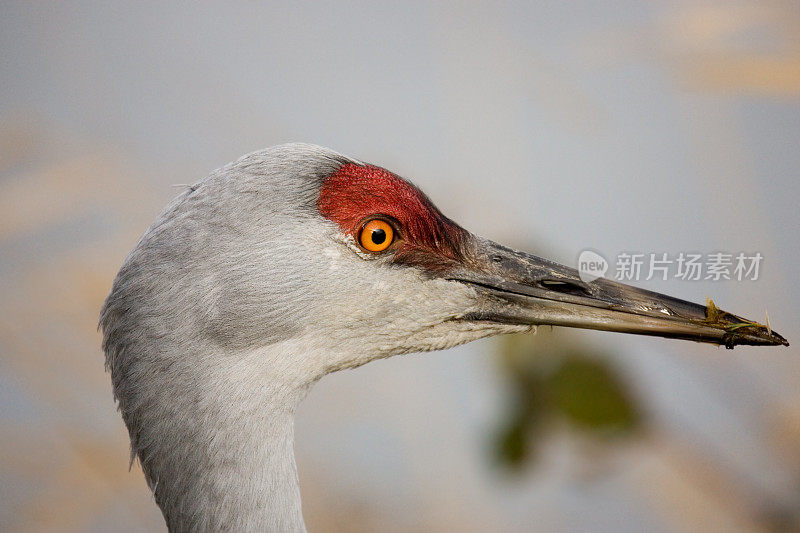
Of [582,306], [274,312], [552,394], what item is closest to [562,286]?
[582,306]

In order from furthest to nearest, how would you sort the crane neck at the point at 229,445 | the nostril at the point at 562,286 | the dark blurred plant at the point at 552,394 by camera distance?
1. the dark blurred plant at the point at 552,394
2. the nostril at the point at 562,286
3. the crane neck at the point at 229,445

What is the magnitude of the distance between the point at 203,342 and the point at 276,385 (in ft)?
0.78

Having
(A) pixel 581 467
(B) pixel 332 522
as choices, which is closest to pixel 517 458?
(A) pixel 581 467

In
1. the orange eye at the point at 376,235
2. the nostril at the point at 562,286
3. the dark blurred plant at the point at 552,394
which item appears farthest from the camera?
the dark blurred plant at the point at 552,394

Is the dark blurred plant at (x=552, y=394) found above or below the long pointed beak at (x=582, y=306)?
below

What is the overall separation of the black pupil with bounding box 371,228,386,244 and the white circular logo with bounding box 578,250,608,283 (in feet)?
2.10

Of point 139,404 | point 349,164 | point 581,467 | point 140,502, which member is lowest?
point 140,502

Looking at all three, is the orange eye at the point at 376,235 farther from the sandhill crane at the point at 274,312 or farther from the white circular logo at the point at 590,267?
the white circular logo at the point at 590,267

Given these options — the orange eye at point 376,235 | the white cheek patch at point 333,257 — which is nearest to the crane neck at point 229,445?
the white cheek patch at point 333,257

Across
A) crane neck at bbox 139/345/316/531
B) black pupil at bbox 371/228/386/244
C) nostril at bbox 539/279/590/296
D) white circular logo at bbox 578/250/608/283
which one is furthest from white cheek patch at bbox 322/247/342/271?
white circular logo at bbox 578/250/608/283

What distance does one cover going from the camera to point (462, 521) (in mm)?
4750

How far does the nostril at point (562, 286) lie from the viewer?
2.31 m

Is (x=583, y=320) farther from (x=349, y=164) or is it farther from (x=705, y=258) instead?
(x=705, y=258)

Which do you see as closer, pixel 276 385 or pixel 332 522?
pixel 276 385
